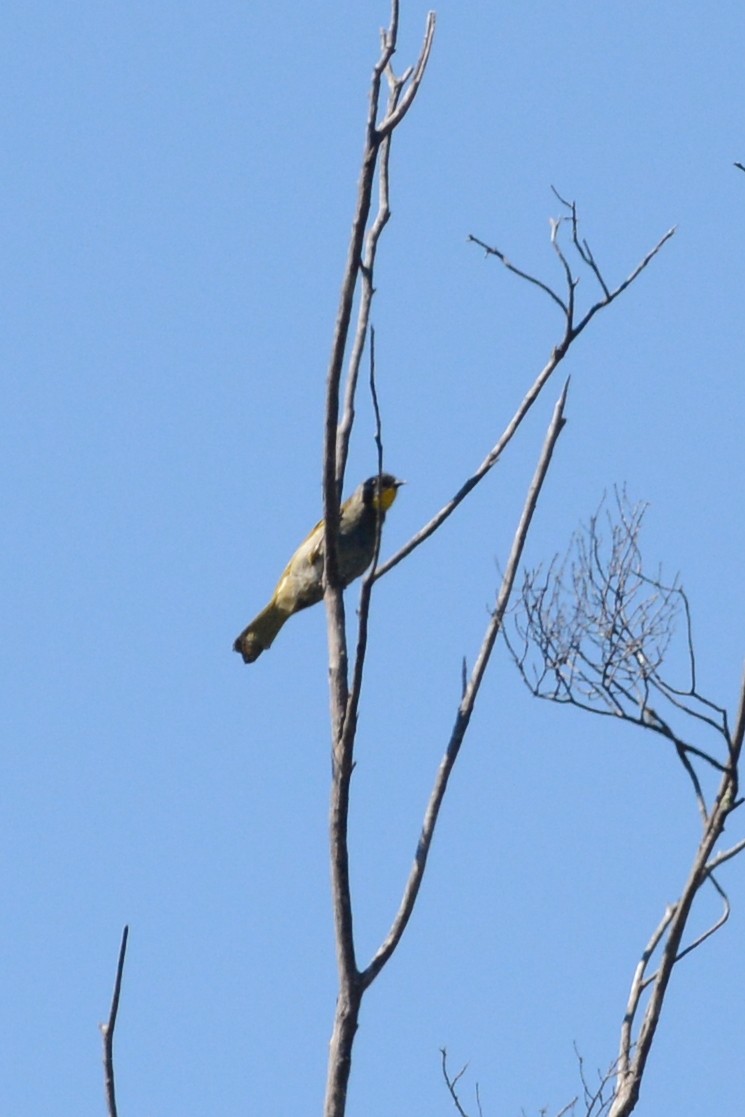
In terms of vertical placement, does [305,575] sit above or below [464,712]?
above

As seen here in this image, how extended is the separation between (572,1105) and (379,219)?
98.5 inches

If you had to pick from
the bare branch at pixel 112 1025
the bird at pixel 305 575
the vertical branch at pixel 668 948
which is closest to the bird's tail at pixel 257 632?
the bird at pixel 305 575

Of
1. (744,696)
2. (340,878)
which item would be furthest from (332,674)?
(744,696)

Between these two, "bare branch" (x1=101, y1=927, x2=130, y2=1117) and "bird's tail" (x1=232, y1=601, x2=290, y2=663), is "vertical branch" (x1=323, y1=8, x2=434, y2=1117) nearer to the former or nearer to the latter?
"bare branch" (x1=101, y1=927, x2=130, y2=1117)

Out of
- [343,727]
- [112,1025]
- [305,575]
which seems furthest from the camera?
[305,575]

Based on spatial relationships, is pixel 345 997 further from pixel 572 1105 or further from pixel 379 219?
pixel 379 219

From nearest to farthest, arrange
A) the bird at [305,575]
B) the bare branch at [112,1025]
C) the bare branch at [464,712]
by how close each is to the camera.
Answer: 1. the bare branch at [112,1025]
2. the bare branch at [464,712]
3. the bird at [305,575]

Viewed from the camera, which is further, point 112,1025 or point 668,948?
point 668,948

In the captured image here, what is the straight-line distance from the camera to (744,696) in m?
4.06

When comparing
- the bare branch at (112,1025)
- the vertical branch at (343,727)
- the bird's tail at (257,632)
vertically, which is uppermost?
the bird's tail at (257,632)

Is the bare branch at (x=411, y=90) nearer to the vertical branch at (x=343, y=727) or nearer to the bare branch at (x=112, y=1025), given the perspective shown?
the vertical branch at (x=343, y=727)

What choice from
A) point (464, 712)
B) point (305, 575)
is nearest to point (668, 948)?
point (464, 712)

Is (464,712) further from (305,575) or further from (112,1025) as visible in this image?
(305,575)

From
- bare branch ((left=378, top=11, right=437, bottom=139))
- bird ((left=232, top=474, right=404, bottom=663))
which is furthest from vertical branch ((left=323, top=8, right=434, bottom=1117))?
bird ((left=232, top=474, right=404, bottom=663))
